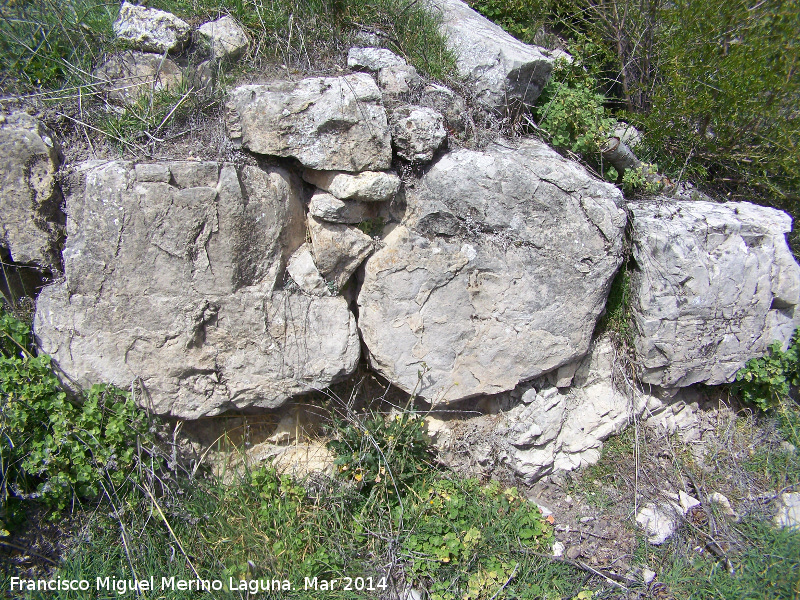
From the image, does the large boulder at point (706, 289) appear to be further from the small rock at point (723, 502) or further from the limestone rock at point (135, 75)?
the limestone rock at point (135, 75)

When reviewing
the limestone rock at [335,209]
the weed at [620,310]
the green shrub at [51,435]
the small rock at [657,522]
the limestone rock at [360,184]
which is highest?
the limestone rock at [360,184]

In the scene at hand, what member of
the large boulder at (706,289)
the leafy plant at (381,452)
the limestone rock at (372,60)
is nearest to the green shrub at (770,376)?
the large boulder at (706,289)

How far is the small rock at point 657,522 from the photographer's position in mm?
2764

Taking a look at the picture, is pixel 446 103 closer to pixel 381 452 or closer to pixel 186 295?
pixel 186 295

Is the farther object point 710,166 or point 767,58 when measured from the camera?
point 710,166

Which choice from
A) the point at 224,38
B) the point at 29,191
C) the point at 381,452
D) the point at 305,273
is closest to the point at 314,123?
the point at 305,273

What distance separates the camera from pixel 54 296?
103 inches

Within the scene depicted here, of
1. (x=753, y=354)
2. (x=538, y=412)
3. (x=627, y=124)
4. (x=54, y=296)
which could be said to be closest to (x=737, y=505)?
(x=753, y=354)

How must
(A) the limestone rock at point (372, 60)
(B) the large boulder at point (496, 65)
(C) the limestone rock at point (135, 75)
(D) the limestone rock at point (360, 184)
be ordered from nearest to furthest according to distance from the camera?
(D) the limestone rock at point (360, 184) → (C) the limestone rock at point (135, 75) → (A) the limestone rock at point (372, 60) → (B) the large boulder at point (496, 65)

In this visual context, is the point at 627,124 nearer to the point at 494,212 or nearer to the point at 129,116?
the point at 494,212

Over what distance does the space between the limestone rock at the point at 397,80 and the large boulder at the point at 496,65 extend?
1.41 feet

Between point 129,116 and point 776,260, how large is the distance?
4.06 meters

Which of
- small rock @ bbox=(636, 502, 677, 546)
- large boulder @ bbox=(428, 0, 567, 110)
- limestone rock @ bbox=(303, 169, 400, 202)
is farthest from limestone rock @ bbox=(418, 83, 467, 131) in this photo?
small rock @ bbox=(636, 502, 677, 546)

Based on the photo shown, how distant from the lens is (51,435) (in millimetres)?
2475
